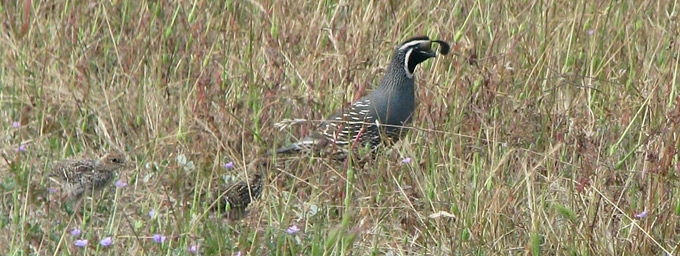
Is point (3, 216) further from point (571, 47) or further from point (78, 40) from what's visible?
point (571, 47)

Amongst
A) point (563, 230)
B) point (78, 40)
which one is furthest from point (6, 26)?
point (563, 230)

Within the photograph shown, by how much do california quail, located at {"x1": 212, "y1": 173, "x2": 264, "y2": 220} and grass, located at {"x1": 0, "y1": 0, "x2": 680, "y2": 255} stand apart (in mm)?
56

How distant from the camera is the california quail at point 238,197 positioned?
4373mm

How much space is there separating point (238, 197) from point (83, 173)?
68 centimetres

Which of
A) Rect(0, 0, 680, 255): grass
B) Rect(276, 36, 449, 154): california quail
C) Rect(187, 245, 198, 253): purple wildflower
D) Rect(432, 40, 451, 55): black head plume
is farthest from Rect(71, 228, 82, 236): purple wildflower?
Rect(432, 40, 451, 55): black head plume

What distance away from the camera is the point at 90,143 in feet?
17.0

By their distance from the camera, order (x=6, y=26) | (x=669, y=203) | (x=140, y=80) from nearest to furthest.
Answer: (x=669, y=203) < (x=140, y=80) < (x=6, y=26)

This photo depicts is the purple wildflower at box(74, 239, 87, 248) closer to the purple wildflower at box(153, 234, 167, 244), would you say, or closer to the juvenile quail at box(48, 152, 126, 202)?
the purple wildflower at box(153, 234, 167, 244)

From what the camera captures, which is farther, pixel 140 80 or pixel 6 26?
pixel 6 26

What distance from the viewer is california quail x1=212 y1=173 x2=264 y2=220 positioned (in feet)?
14.3

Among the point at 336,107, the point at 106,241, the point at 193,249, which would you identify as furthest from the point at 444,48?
the point at 106,241

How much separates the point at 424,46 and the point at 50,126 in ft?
6.05

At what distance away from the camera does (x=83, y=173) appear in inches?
179

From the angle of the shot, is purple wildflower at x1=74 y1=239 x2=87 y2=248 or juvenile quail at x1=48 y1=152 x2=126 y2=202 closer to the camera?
purple wildflower at x1=74 y1=239 x2=87 y2=248
